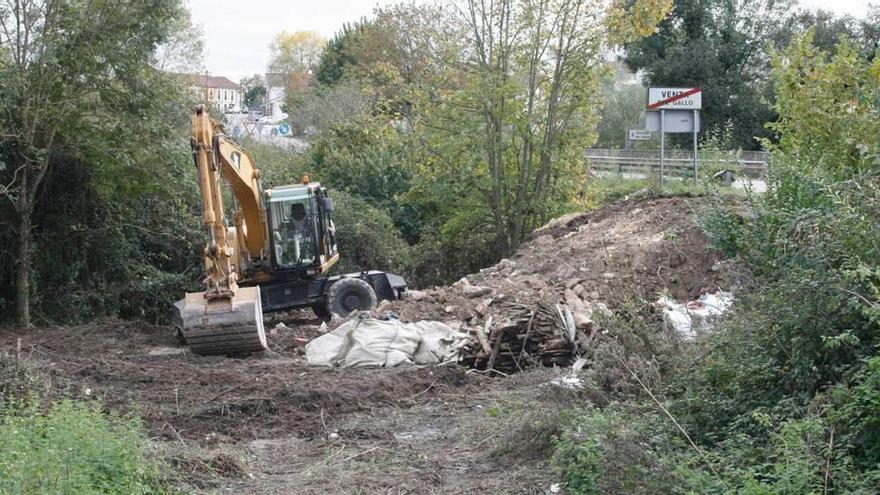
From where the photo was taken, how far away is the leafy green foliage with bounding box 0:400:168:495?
6852 mm

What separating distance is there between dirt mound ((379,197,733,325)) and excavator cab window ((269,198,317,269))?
6.42 feet

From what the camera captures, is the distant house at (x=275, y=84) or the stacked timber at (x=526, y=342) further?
the distant house at (x=275, y=84)

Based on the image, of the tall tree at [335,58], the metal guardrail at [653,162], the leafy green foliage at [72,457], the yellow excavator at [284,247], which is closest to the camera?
the leafy green foliage at [72,457]

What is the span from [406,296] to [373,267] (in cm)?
951

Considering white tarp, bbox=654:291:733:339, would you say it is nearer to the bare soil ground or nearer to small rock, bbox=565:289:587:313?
the bare soil ground

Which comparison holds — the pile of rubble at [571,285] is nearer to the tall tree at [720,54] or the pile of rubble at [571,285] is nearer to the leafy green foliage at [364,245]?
the leafy green foliage at [364,245]

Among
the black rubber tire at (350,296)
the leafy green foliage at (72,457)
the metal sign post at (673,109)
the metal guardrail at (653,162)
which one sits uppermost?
the metal sign post at (673,109)

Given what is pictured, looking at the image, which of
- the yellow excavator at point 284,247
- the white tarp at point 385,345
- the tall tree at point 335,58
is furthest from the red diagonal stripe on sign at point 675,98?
the tall tree at point 335,58

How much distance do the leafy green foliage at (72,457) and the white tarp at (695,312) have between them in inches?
182

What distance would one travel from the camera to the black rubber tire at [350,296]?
18.1 meters

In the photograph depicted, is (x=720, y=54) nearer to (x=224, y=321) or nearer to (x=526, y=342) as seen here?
(x=526, y=342)

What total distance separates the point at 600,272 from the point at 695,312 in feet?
12.6

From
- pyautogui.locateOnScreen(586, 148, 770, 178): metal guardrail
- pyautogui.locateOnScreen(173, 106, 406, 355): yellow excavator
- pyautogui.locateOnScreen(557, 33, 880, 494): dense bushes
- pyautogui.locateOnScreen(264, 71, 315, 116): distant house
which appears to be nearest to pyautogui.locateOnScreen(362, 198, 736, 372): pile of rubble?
pyautogui.locateOnScreen(557, 33, 880, 494): dense bushes

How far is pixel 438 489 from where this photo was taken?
8.18 m
